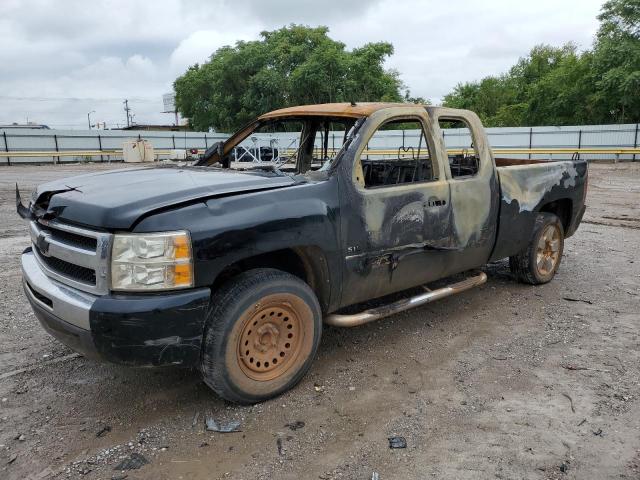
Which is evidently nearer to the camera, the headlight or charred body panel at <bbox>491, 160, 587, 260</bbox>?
the headlight

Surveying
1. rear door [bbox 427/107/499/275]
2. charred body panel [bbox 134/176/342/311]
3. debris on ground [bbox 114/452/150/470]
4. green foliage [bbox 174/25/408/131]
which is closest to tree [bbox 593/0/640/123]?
green foliage [bbox 174/25/408/131]

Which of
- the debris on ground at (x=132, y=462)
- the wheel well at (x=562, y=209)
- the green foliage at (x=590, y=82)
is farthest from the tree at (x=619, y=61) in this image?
the debris on ground at (x=132, y=462)

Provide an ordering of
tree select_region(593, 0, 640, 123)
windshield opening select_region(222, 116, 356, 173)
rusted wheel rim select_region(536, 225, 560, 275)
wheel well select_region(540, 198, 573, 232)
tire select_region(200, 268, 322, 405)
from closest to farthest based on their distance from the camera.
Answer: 1. tire select_region(200, 268, 322, 405)
2. windshield opening select_region(222, 116, 356, 173)
3. rusted wheel rim select_region(536, 225, 560, 275)
4. wheel well select_region(540, 198, 573, 232)
5. tree select_region(593, 0, 640, 123)

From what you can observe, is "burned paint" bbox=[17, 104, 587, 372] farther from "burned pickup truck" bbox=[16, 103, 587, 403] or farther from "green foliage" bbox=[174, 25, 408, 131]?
"green foliage" bbox=[174, 25, 408, 131]

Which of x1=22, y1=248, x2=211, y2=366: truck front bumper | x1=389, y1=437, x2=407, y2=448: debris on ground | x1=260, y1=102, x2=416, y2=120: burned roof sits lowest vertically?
x1=389, y1=437, x2=407, y2=448: debris on ground

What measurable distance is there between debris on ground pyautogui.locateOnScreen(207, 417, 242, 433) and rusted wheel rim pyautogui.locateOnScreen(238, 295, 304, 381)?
0.95ft

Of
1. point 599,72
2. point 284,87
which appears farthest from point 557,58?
point 284,87

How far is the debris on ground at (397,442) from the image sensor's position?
9.32ft

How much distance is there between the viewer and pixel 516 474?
260cm

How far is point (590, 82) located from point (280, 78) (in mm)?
23171

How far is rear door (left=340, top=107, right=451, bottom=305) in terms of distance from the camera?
3.52 m

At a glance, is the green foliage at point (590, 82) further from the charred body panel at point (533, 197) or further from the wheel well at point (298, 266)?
the wheel well at point (298, 266)

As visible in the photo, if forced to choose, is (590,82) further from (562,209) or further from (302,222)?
(302,222)

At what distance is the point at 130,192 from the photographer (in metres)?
3.00
